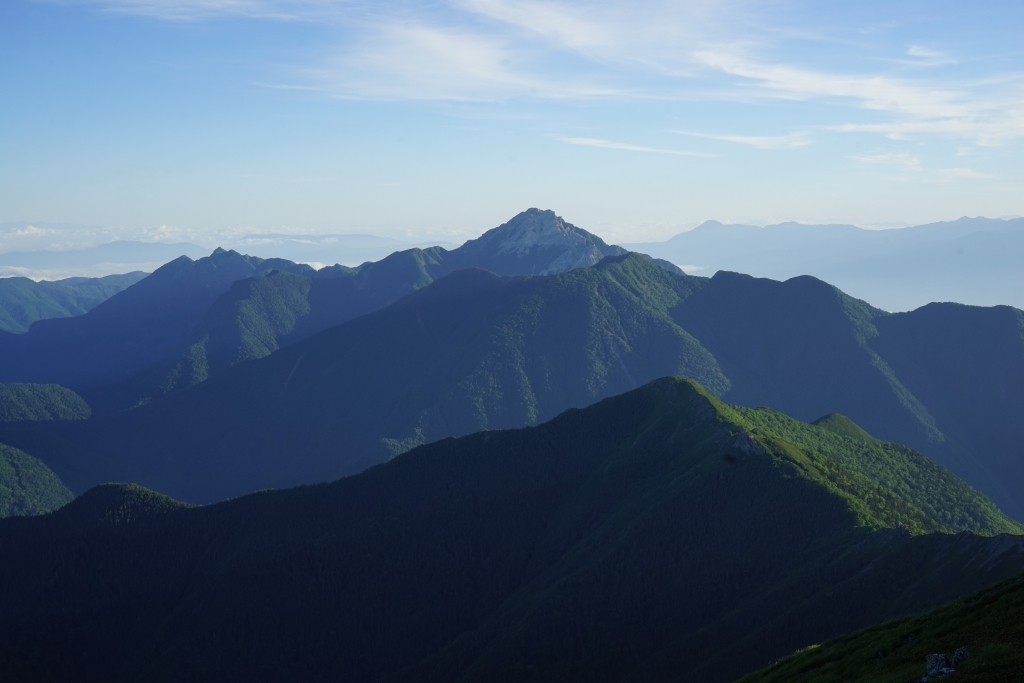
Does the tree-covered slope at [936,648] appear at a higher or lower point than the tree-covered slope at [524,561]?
higher

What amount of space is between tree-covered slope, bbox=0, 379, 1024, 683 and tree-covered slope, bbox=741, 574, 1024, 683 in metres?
37.2

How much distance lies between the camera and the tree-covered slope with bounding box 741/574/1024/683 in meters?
49.5

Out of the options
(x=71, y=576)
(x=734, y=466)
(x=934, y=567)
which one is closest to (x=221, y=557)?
(x=71, y=576)

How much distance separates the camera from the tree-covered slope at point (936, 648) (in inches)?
1950

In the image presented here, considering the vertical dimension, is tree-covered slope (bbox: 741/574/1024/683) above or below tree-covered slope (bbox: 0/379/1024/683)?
above

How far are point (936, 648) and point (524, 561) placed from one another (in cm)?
11262

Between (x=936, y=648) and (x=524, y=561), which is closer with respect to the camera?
(x=936, y=648)

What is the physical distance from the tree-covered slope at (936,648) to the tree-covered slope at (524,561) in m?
37.2

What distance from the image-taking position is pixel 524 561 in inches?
6540

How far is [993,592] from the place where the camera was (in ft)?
208

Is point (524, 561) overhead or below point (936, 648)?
below

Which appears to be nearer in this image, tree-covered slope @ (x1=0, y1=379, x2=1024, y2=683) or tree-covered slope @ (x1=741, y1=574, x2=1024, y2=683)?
tree-covered slope @ (x1=741, y1=574, x2=1024, y2=683)

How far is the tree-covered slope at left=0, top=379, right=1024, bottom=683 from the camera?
12081cm

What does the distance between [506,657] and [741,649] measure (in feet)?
115
